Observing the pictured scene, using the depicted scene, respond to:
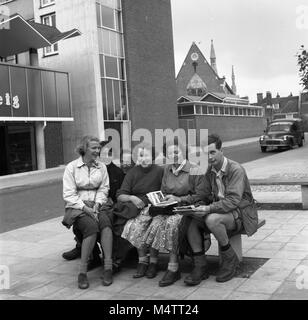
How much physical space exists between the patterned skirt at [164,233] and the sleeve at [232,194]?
1.47 ft

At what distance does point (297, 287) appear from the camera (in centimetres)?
441

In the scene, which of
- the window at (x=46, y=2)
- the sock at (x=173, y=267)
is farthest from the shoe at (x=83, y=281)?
the window at (x=46, y=2)

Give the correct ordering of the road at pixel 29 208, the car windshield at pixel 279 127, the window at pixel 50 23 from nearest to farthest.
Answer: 1. the road at pixel 29 208
2. the car windshield at pixel 279 127
3. the window at pixel 50 23

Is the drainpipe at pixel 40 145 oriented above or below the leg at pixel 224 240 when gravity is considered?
above

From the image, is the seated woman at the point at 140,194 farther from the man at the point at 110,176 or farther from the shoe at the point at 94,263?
the shoe at the point at 94,263

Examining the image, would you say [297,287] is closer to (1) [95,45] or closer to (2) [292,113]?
(1) [95,45]

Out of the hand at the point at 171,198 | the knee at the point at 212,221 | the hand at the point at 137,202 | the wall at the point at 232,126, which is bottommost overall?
the knee at the point at 212,221

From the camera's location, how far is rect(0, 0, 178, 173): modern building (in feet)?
97.2

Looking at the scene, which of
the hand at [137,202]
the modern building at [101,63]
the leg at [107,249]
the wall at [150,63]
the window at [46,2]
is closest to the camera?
the leg at [107,249]

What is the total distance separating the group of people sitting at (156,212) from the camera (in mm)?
4848

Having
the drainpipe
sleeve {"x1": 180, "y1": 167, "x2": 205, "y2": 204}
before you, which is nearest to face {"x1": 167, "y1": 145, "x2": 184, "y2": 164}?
→ sleeve {"x1": 180, "y1": 167, "x2": 205, "y2": 204}

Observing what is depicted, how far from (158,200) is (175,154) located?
1.80 feet

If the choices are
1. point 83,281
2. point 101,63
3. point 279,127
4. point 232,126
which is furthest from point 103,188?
point 232,126

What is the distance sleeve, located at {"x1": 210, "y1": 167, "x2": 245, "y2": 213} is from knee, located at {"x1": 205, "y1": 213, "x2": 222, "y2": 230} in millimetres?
57
